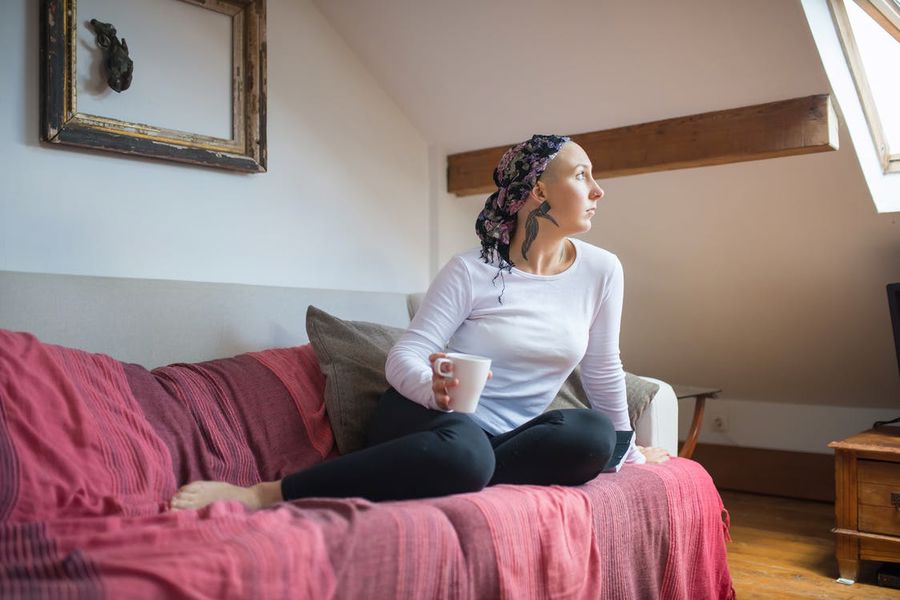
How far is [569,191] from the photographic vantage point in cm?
190

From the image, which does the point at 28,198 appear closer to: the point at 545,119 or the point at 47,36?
the point at 47,36

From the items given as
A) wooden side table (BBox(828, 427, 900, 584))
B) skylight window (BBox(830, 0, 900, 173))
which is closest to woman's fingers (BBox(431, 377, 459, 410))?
wooden side table (BBox(828, 427, 900, 584))

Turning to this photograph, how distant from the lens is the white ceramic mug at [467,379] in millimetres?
1449

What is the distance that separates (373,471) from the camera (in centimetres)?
143

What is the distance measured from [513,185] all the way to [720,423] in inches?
90.1

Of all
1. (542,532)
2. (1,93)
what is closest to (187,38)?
(1,93)

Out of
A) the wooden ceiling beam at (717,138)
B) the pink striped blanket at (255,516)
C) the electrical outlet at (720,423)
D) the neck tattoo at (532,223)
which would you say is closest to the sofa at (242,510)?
the pink striped blanket at (255,516)

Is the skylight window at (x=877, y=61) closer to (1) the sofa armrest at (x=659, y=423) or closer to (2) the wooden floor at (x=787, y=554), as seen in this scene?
(1) the sofa armrest at (x=659, y=423)

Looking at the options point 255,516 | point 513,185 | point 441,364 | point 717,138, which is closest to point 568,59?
point 717,138

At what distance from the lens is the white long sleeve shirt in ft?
5.95

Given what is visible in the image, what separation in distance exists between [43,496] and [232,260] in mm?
1292

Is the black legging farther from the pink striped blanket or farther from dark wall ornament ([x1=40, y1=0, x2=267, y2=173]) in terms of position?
dark wall ornament ([x1=40, y1=0, x2=267, y2=173])

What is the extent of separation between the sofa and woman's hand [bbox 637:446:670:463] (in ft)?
0.19

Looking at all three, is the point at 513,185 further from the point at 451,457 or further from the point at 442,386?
the point at 451,457
